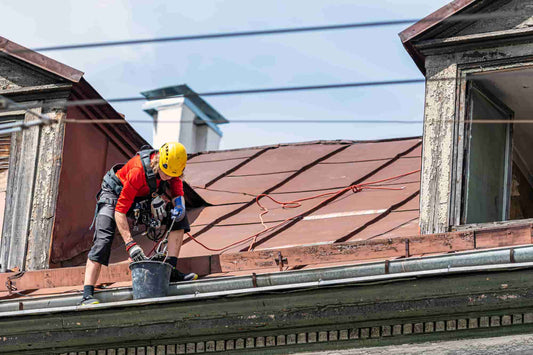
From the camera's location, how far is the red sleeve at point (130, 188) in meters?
9.67

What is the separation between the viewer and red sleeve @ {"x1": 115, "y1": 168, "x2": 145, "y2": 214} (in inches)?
381

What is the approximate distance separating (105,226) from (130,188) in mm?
372

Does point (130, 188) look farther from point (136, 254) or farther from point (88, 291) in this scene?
point (88, 291)

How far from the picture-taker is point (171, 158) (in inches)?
383

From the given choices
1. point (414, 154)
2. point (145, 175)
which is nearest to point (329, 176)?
point (414, 154)

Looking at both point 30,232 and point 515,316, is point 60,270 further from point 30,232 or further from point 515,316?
point 515,316

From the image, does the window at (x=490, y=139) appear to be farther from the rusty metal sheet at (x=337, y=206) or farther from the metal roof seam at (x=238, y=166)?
the metal roof seam at (x=238, y=166)

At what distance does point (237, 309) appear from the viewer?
8.60 meters

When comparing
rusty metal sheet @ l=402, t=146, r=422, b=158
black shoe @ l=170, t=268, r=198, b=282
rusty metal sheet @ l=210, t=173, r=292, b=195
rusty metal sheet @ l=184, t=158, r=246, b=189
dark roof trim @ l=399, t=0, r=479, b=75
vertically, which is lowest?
black shoe @ l=170, t=268, r=198, b=282

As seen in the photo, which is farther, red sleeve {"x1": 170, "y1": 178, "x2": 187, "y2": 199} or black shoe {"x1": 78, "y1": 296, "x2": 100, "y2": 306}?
red sleeve {"x1": 170, "y1": 178, "x2": 187, "y2": 199}

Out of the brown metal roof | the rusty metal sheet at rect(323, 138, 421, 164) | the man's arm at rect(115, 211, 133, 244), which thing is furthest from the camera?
the rusty metal sheet at rect(323, 138, 421, 164)

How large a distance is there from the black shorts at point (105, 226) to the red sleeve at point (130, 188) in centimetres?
15

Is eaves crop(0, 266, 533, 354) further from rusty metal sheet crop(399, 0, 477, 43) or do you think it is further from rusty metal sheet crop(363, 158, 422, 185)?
rusty metal sheet crop(363, 158, 422, 185)

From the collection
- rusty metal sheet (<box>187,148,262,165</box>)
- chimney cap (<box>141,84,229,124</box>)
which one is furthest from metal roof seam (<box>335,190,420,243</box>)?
chimney cap (<box>141,84,229,124</box>)
